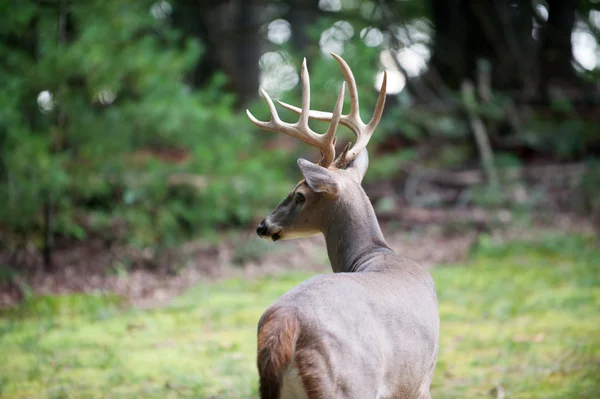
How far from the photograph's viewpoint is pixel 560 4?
46.7ft

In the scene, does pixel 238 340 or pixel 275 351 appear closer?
pixel 275 351

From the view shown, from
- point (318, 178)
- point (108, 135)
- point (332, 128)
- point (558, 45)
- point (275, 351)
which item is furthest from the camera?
point (558, 45)

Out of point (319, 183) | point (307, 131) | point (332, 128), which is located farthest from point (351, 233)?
point (307, 131)

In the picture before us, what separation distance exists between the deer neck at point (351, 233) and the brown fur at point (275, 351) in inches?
44.4

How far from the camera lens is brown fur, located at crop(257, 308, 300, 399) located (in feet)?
8.54

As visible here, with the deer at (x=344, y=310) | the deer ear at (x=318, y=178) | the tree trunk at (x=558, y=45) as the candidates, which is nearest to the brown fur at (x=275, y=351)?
the deer at (x=344, y=310)

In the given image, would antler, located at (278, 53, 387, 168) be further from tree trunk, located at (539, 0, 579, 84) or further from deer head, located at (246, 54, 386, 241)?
tree trunk, located at (539, 0, 579, 84)

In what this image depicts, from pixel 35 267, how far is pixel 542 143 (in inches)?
365

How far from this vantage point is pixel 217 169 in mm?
9008

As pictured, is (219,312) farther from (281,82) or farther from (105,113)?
(281,82)

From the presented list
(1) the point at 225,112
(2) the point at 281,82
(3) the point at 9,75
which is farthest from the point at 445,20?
(3) the point at 9,75

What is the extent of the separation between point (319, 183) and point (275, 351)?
1.26 meters

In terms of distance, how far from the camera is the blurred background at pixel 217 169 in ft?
23.8

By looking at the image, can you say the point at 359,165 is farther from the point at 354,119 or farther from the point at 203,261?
the point at 203,261
